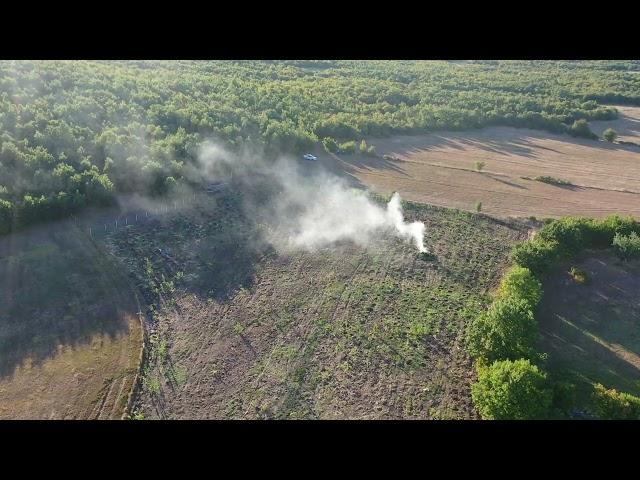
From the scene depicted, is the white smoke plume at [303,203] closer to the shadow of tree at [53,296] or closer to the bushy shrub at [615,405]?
the shadow of tree at [53,296]

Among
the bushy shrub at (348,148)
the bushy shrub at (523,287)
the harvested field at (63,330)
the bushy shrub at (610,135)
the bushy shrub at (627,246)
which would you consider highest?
the bushy shrub at (610,135)

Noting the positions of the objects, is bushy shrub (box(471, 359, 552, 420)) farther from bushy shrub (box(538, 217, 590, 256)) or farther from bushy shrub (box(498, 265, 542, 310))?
bushy shrub (box(538, 217, 590, 256))

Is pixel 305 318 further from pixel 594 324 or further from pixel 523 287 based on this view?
pixel 594 324

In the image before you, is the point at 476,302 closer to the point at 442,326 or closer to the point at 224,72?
the point at 442,326

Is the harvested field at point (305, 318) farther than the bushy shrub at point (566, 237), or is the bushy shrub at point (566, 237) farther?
the bushy shrub at point (566, 237)

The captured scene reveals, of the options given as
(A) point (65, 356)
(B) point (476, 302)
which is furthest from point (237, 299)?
(B) point (476, 302)

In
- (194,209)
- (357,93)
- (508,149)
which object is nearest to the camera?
(194,209)

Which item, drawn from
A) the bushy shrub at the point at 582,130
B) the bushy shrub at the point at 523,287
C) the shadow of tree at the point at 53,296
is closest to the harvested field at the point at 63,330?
the shadow of tree at the point at 53,296
